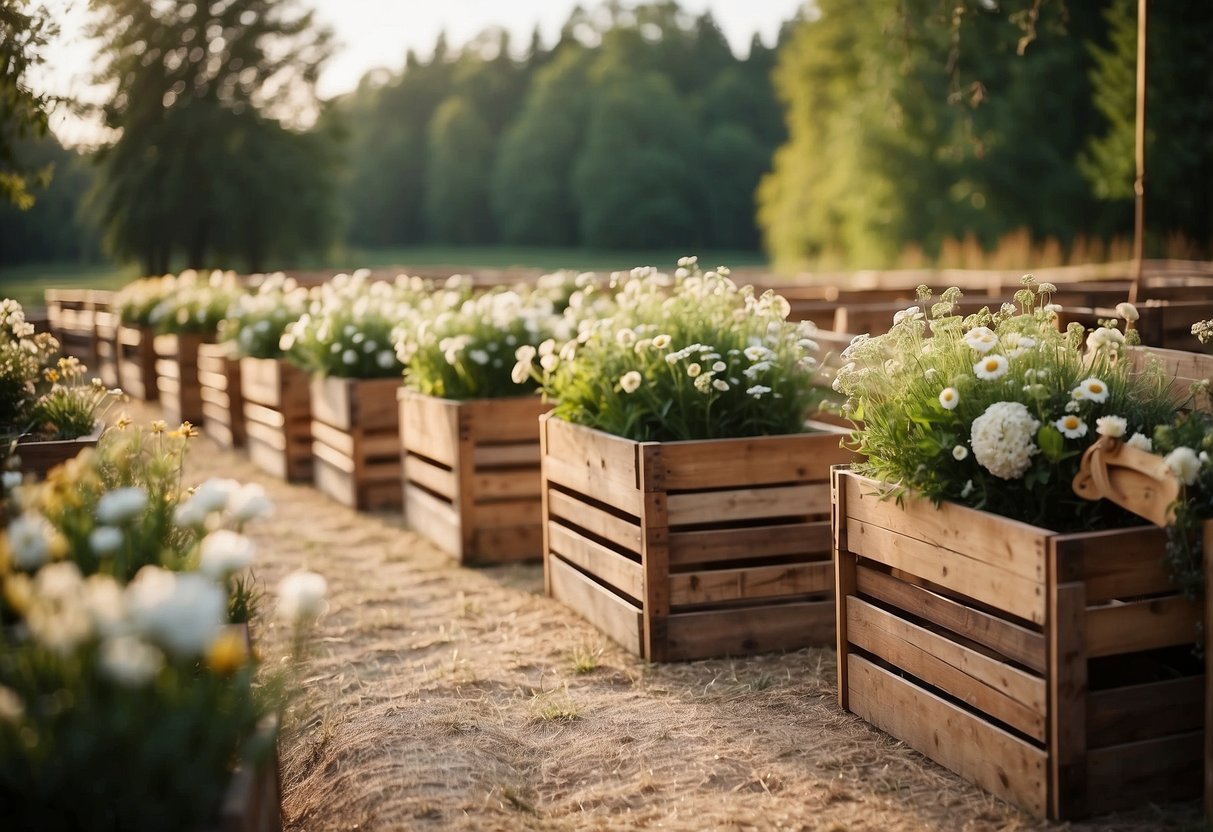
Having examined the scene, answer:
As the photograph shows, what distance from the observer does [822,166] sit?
1516 inches

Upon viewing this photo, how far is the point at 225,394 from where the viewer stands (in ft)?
32.8

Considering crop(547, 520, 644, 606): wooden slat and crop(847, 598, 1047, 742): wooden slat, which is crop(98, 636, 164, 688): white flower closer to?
crop(847, 598, 1047, 742): wooden slat

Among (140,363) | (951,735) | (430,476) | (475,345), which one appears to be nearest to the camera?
(951,735)

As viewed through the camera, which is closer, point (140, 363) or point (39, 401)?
point (39, 401)

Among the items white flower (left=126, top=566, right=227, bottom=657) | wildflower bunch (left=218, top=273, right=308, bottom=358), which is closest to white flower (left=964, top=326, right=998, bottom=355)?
white flower (left=126, top=566, right=227, bottom=657)

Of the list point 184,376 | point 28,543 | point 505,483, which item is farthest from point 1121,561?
point 184,376

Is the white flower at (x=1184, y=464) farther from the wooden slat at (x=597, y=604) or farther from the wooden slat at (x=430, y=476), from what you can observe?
the wooden slat at (x=430, y=476)

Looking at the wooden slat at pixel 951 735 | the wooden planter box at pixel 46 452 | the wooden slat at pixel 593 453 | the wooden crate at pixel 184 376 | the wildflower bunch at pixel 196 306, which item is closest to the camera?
the wooden slat at pixel 951 735

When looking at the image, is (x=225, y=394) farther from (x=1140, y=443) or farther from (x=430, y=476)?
(x=1140, y=443)

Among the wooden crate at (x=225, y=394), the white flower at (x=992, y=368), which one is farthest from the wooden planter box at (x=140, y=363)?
the white flower at (x=992, y=368)

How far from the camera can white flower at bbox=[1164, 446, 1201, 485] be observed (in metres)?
2.74

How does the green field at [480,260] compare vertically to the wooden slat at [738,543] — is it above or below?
above

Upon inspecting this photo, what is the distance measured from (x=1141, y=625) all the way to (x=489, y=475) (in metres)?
3.55

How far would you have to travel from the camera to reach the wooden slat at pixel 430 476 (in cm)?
614
